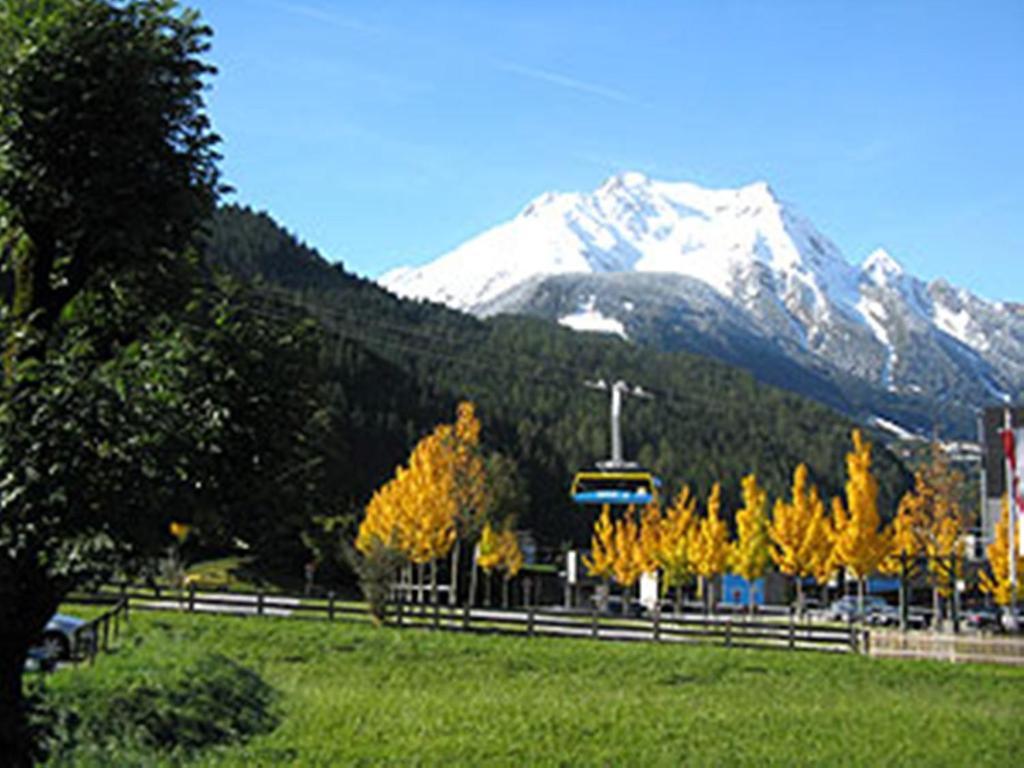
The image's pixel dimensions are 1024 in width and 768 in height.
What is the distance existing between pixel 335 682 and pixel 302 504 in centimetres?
1559

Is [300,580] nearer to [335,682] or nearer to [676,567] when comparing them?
[676,567]

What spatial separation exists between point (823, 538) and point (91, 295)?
46711 mm

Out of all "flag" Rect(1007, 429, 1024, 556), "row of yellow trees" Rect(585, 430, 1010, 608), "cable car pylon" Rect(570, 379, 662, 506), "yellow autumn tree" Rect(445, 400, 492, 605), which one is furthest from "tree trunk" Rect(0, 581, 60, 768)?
"cable car pylon" Rect(570, 379, 662, 506)

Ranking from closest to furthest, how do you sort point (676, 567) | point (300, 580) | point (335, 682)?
point (335, 682) < point (676, 567) < point (300, 580)

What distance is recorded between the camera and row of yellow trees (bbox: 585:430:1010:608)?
4888 centimetres

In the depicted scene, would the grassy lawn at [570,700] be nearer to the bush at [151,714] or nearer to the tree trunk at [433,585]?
the bush at [151,714]

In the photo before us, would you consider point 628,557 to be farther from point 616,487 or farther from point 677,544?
point 616,487

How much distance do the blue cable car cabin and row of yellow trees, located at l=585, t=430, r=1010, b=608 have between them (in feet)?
14.0

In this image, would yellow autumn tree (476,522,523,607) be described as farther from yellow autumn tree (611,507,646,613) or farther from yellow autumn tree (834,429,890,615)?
yellow autumn tree (834,429,890,615)

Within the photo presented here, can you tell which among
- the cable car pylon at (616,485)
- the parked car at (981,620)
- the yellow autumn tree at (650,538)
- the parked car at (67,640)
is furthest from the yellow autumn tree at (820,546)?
the parked car at (67,640)

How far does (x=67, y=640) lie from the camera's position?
22750 mm

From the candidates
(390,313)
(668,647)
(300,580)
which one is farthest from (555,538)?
(668,647)

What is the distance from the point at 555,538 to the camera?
385ft

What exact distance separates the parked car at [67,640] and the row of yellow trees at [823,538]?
96.6ft
